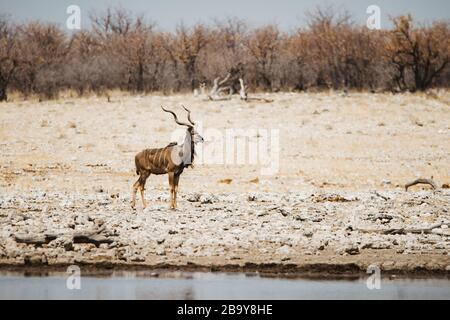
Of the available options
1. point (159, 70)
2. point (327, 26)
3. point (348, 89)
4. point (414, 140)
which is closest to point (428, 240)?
point (414, 140)

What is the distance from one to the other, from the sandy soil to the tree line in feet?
14.5

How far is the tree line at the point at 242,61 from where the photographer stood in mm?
38969

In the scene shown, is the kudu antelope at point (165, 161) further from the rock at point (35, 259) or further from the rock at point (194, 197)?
the rock at point (35, 259)

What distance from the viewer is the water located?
10.9 meters

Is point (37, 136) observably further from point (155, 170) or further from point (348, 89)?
point (348, 89)

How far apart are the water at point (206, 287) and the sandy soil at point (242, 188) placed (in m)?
0.57

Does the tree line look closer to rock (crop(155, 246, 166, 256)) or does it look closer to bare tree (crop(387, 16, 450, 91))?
bare tree (crop(387, 16, 450, 91))

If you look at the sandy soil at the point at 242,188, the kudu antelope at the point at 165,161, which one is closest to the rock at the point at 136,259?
the sandy soil at the point at 242,188

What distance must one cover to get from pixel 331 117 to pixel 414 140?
361 centimetres

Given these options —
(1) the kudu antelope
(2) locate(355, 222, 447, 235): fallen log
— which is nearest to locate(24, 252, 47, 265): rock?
(1) the kudu antelope

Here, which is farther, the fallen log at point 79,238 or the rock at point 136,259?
the fallen log at point 79,238

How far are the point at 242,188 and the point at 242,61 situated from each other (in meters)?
20.2

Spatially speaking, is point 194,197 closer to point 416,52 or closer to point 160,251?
point 160,251

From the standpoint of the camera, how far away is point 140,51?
43188 mm
